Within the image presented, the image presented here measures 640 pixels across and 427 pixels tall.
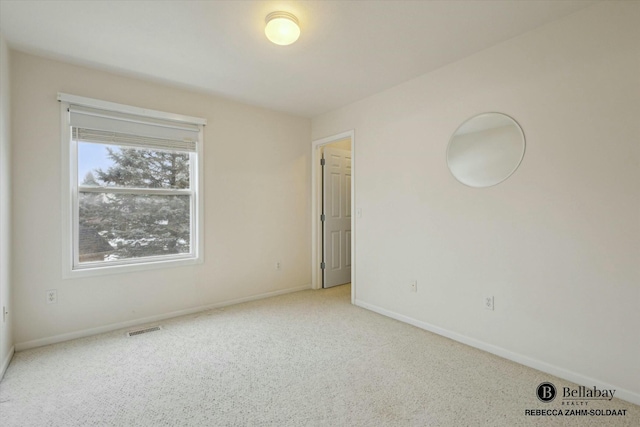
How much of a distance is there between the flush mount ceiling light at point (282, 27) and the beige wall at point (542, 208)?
150 centimetres

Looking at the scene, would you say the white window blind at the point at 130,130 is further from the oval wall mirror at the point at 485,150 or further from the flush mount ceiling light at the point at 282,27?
the oval wall mirror at the point at 485,150

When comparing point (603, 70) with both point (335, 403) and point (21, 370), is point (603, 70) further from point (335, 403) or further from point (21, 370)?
point (21, 370)

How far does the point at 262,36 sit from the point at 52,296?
9.44ft

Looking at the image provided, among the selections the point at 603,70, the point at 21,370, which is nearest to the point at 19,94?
the point at 21,370

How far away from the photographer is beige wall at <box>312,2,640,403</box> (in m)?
1.90

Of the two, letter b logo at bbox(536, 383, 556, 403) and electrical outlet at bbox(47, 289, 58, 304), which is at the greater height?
electrical outlet at bbox(47, 289, 58, 304)

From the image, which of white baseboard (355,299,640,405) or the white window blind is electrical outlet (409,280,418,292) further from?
the white window blind

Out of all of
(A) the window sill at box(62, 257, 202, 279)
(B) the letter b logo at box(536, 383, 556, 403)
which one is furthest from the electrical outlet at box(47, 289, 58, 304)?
(B) the letter b logo at box(536, 383, 556, 403)

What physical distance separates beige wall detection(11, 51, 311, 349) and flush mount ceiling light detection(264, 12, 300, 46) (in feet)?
5.65

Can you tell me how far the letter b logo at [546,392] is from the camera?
1899 mm

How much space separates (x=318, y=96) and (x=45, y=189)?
9.21ft

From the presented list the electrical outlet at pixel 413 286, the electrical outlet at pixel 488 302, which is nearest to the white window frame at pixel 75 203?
the electrical outlet at pixel 413 286

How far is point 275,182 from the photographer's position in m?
4.13

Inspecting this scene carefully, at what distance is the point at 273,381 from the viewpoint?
208 centimetres
